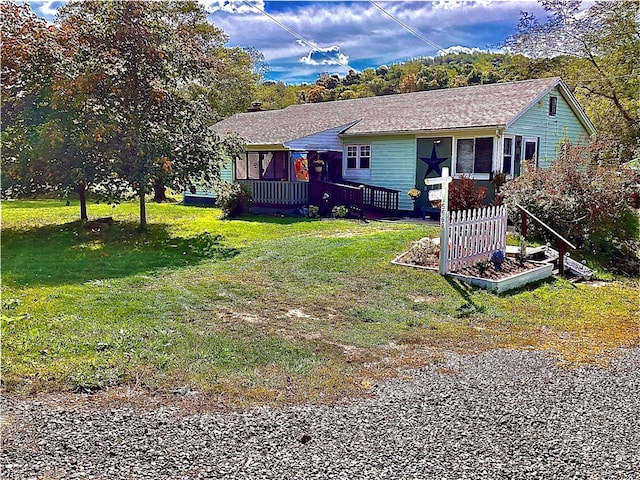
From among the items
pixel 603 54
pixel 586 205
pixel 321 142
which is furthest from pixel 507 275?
pixel 603 54

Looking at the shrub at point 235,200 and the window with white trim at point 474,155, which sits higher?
the window with white trim at point 474,155

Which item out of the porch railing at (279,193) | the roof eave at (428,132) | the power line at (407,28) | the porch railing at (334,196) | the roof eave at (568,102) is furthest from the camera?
the porch railing at (279,193)

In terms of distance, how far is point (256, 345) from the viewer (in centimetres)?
527

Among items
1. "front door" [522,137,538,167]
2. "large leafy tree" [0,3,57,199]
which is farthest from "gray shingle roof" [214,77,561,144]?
"large leafy tree" [0,3,57,199]

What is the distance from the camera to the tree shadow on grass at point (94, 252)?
341 inches

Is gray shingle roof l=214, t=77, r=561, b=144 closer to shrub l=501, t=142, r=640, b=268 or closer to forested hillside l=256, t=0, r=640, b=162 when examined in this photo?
shrub l=501, t=142, r=640, b=268

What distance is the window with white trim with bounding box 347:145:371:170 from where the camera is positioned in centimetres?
1959

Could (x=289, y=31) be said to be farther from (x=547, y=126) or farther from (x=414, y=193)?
(x=547, y=126)

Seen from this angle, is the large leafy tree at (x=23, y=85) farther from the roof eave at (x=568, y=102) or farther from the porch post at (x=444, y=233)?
the roof eave at (x=568, y=102)

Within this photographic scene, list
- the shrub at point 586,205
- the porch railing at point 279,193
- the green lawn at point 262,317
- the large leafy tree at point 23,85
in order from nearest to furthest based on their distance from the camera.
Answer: the green lawn at point 262,317, the shrub at point 586,205, the large leafy tree at point 23,85, the porch railing at point 279,193

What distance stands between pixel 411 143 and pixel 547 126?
5003 mm

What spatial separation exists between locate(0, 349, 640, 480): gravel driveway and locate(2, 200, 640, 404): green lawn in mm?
452

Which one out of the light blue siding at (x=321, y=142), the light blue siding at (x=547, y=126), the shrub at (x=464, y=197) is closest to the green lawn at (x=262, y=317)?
the shrub at (x=464, y=197)

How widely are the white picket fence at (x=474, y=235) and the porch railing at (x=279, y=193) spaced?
9.99 metres
